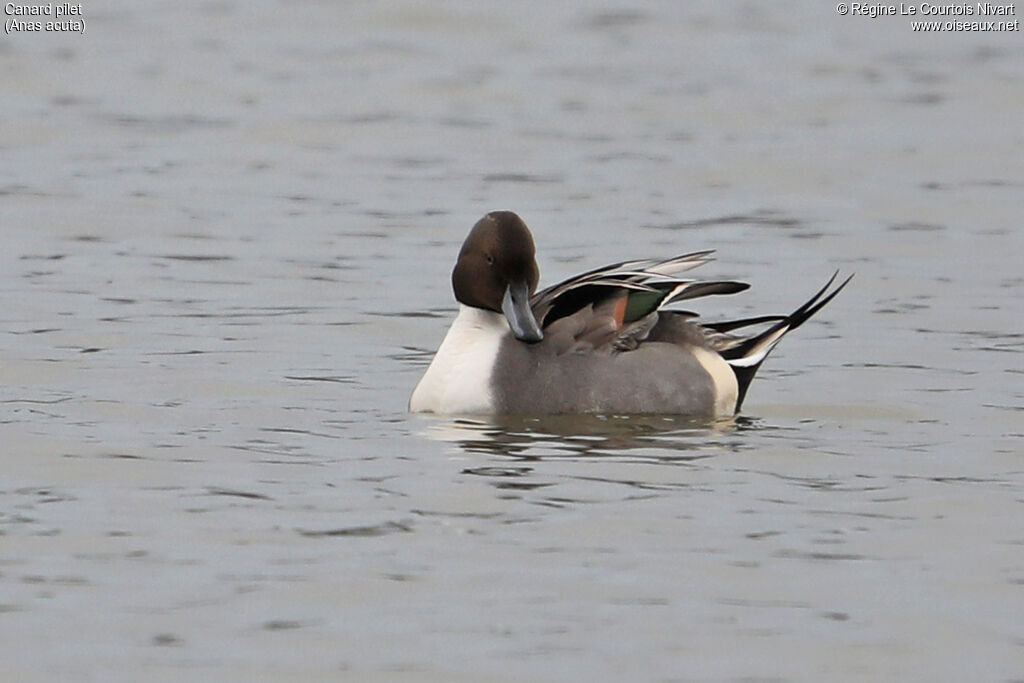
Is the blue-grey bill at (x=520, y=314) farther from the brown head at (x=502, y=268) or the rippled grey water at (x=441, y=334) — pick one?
the rippled grey water at (x=441, y=334)

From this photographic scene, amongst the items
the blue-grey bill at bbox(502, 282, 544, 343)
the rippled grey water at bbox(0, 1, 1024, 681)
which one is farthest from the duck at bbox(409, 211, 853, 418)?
the rippled grey water at bbox(0, 1, 1024, 681)

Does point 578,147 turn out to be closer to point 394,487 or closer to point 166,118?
point 166,118

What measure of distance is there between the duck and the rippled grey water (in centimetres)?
16

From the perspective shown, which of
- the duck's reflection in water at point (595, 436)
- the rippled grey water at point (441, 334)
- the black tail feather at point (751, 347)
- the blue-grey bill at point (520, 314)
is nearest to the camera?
the rippled grey water at point (441, 334)

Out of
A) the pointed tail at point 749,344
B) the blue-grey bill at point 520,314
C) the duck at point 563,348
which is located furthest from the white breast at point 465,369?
the pointed tail at point 749,344

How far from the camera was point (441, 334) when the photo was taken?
38.8 ft

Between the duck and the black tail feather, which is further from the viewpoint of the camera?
the black tail feather

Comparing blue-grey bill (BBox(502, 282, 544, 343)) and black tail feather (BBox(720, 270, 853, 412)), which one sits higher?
blue-grey bill (BBox(502, 282, 544, 343))

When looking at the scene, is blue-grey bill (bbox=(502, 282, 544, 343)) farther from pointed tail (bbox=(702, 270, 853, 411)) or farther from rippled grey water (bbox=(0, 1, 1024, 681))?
pointed tail (bbox=(702, 270, 853, 411))

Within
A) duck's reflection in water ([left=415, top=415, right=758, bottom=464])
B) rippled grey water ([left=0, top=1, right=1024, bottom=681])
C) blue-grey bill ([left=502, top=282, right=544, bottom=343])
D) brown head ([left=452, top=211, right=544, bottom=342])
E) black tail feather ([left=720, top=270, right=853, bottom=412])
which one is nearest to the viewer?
rippled grey water ([left=0, top=1, right=1024, bottom=681])

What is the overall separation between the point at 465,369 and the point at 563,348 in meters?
0.40

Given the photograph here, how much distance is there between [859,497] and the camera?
26.3 ft

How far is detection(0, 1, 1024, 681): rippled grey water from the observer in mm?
6520

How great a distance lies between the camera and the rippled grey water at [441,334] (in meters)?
6.52
